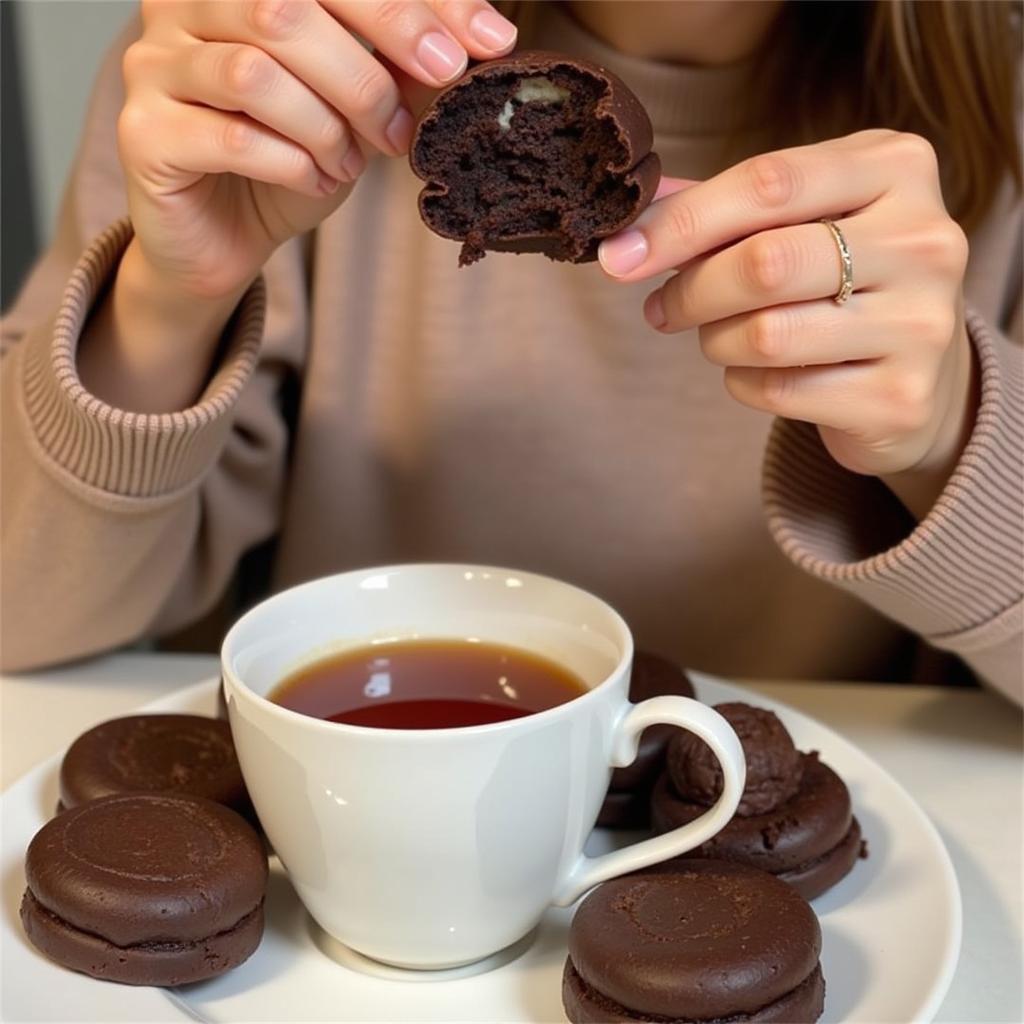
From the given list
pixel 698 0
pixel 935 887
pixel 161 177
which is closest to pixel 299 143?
pixel 161 177

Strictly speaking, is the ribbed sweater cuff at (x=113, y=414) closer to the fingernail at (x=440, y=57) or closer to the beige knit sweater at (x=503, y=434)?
the beige knit sweater at (x=503, y=434)

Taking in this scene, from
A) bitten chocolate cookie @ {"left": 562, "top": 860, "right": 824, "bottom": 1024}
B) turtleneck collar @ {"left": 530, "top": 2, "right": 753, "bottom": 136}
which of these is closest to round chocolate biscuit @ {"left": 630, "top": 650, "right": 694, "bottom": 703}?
bitten chocolate cookie @ {"left": 562, "top": 860, "right": 824, "bottom": 1024}

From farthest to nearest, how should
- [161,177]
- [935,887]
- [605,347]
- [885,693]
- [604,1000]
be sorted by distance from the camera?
1. [605,347]
2. [885,693]
3. [161,177]
4. [935,887]
5. [604,1000]

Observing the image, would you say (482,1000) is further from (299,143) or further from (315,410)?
(315,410)

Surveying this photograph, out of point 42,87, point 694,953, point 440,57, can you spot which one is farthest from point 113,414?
point 42,87

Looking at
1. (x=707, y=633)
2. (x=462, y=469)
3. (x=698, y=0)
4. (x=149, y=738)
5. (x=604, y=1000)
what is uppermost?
(x=698, y=0)

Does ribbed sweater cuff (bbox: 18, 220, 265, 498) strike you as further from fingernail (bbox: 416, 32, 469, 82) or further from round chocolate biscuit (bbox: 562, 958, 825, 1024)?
round chocolate biscuit (bbox: 562, 958, 825, 1024)
